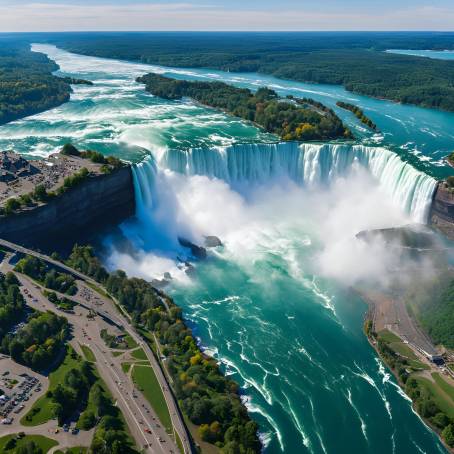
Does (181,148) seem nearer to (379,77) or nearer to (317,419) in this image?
(317,419)

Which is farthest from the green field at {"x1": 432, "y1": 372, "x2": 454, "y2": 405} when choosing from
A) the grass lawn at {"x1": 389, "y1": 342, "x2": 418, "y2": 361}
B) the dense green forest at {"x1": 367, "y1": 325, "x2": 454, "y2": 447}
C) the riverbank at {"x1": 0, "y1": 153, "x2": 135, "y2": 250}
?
the riverbank at {"x1": 0, "y1": 153, "x2": 135, "y2": 250}

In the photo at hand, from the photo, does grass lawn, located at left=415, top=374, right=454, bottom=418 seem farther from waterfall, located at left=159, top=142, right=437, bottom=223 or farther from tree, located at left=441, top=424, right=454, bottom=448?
waterfall, located at left=159, top=142, right=437, bottom=223

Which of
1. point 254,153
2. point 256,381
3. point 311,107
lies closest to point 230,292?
point 256,381

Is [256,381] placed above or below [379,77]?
above

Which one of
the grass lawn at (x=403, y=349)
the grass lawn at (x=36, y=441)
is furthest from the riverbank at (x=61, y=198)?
the grass lawn at (x=403, y=349)

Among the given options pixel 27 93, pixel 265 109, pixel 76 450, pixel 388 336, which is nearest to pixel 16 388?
pixel 76 450

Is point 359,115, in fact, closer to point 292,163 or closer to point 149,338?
point 292,163
